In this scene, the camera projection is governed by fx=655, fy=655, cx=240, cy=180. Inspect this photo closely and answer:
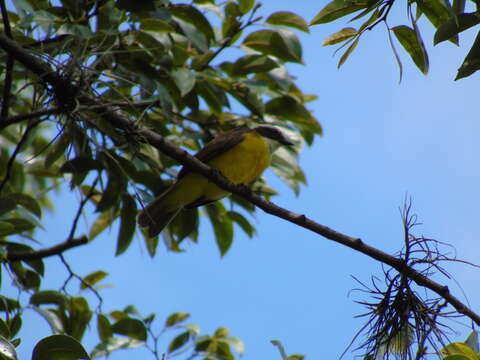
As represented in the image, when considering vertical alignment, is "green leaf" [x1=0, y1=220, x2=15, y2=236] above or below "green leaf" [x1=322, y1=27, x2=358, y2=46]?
above

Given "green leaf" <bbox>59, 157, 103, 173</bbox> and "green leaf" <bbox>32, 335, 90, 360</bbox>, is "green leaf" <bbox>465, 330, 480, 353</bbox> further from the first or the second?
"green leaf" <bbox>59, 157, 103, 173</bbox>

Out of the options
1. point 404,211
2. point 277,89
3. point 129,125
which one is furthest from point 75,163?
point 404,211

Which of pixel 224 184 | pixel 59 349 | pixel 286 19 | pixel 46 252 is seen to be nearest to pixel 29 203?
pixel 46 252

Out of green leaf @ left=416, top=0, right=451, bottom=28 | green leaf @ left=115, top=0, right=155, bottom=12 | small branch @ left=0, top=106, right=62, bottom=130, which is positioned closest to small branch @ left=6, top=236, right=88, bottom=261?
small branch @ left=0, top=106, right=62, bottom=130

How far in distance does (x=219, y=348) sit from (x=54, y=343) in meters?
2.69

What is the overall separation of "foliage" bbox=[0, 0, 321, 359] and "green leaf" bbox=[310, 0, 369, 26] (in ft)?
3.58

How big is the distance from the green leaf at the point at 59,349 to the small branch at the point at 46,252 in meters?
2.08

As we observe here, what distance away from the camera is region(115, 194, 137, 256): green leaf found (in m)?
4.17

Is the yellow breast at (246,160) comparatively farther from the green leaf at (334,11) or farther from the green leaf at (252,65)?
the green leaf at (334,11)

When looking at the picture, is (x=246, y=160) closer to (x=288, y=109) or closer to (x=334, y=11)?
(x=288, y=109)

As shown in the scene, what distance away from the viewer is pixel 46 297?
3.96 m

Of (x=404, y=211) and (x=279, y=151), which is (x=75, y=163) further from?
(x=404, y=211)

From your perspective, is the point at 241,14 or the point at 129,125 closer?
the point at 129,125

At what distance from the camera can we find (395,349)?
226cm
